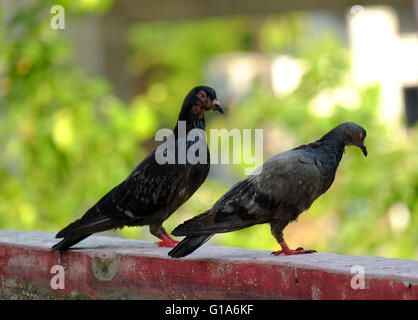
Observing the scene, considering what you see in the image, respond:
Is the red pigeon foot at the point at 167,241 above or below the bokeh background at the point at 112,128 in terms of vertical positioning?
below

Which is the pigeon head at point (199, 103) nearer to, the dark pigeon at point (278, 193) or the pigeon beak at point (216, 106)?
the pigeon beak at point (216, 106)

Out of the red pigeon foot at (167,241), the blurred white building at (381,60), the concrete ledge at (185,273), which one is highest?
the blurred white building at (381,60)

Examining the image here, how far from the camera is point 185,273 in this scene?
3.20 metres

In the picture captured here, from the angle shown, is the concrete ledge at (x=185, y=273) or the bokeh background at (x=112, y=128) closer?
the concrete ledge at (x=185, y=273)

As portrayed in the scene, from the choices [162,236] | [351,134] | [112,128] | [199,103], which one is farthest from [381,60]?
[351,134]

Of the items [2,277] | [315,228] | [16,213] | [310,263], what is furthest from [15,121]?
[315,228]

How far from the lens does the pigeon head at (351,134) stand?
300 cm

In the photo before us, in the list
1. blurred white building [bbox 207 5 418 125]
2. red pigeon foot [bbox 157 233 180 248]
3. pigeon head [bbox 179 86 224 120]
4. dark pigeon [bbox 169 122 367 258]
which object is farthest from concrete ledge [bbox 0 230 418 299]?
blurred white building [bbox 207 5 418 125]

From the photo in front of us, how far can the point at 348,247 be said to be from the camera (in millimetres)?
6281

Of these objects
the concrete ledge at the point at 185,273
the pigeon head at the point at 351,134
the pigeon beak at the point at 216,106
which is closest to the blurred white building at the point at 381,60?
the concrete ledge at the point at 185,273

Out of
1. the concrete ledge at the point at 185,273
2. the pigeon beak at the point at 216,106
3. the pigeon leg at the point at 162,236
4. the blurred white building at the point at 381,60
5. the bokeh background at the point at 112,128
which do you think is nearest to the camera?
the concrete ledge at the point at 185,273

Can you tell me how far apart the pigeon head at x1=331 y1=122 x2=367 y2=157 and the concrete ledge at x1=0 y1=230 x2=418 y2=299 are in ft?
1.46

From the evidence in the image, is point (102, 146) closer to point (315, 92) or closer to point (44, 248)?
point (315, 92)

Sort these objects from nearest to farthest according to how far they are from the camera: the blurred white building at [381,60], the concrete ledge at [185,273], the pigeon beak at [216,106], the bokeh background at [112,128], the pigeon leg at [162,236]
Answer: the concrete ledge at [185,273] < the pigeon beak at [216,106] < the pigeon leg at [162,236] < the bokeh background at [112,128] < the blurred white building at [381,60]
